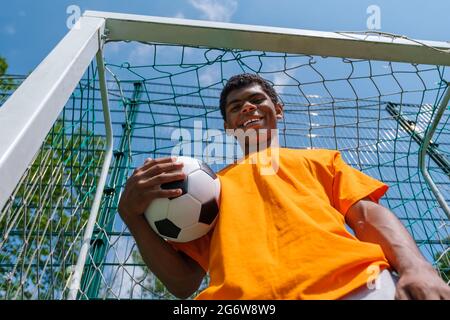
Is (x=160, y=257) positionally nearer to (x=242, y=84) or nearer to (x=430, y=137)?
(x=242, y=84)

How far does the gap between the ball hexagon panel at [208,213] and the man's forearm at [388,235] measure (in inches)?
14.6

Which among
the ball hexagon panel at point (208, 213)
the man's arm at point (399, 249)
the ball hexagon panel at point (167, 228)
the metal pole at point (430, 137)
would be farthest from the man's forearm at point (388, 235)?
the metal pole at point (430, 137)

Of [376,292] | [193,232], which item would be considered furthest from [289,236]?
[193,232]

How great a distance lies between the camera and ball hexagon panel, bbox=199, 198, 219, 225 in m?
1.14

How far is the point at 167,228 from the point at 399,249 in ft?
1.97

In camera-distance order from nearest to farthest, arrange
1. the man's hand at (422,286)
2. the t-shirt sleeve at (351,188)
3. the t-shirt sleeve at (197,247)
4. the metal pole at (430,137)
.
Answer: the man's hand at (422,286) → the t-shirt sleeve at (351,188) → the t-shirt sleeve at (197,247) → the metal pole at (430,137)

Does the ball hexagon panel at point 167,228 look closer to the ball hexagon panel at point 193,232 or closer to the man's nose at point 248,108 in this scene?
the ball hexagon panel at point 193,232

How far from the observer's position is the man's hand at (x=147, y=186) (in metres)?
1.10

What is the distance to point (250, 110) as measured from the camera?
141 centimetres
